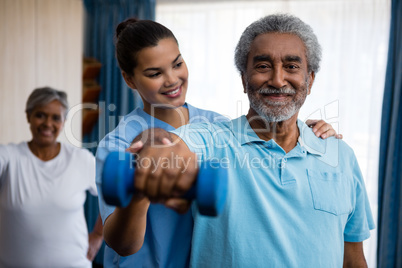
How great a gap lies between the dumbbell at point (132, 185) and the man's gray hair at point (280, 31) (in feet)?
2.29

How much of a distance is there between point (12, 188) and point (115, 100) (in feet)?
7.08

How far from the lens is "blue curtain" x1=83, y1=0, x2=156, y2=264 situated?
397 cm

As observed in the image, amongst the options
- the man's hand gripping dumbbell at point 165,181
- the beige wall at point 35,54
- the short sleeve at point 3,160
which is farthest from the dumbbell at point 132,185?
the beige wall at point 35,54

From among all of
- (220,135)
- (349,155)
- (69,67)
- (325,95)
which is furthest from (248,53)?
(69,67)

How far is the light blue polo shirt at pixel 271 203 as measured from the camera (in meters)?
1.10

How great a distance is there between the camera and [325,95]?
11.6 feet

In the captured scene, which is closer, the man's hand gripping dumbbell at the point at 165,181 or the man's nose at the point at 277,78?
the man's hand gripping dumbbell at the point at 165,181

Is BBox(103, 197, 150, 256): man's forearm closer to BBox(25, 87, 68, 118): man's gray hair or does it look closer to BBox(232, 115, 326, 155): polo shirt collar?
BBox(232, 115, 326, 155): polo shirt collar

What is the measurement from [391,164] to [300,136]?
2.42 metres

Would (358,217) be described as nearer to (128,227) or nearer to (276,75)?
(276,75)

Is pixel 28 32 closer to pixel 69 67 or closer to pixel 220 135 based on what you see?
pixel 69 67

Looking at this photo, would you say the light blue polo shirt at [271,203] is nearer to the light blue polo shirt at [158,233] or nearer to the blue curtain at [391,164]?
the light blue polo shirt at [158,233]

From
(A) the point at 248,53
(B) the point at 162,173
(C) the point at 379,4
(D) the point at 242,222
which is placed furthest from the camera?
(C) the point at 379,4

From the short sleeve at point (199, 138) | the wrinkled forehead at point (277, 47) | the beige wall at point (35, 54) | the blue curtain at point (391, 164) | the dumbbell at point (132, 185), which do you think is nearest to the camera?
the dumbbell at point (132, 185)
